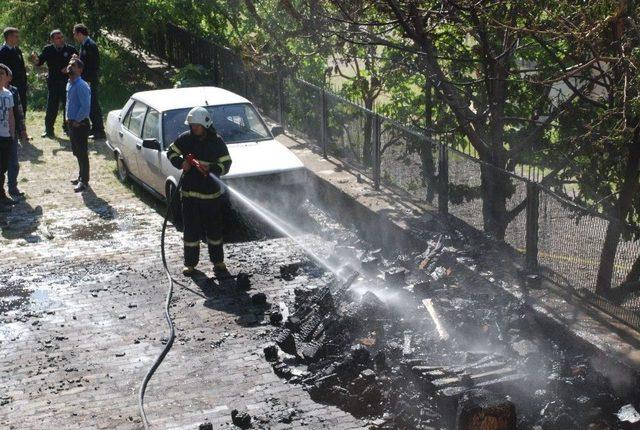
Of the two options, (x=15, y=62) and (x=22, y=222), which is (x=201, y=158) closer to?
(x=22, y=222)

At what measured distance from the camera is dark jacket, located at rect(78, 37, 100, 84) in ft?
58.2

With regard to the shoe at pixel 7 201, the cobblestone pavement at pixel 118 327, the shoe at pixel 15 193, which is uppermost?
the shoe at pixel 15 193

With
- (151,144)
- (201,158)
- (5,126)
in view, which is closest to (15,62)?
(5,126)

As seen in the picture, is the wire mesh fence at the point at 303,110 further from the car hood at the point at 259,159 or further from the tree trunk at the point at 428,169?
the tree trunk at the point at 428,169

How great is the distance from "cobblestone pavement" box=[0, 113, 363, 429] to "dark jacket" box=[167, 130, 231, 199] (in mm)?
1071

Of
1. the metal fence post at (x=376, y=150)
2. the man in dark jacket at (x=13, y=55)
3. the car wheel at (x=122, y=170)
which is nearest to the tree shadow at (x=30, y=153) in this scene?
the man in dark jacket at (x=13, y=55)

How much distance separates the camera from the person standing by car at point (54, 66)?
17672 mm

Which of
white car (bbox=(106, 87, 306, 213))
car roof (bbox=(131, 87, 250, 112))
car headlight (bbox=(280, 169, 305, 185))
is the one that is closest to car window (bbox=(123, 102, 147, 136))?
white car (bbox=(106, 87, 306, 213))

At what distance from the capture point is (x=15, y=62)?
56.7 ft

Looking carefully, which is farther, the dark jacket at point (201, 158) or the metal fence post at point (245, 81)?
the metal fence post at point (245, 81)

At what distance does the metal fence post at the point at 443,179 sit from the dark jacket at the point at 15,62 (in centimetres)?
893

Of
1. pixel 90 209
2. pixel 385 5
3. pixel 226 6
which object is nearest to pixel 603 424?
Result: pixel 385 5

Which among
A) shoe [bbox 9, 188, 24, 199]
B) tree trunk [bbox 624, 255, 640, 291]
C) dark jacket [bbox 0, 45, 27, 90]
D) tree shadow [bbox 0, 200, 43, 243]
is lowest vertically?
tree shadow [bbox 0, 200, 43, 243]

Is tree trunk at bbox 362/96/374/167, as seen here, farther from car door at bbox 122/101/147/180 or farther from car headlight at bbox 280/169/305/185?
car door at bbox 122/101/147/180
